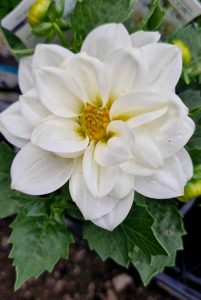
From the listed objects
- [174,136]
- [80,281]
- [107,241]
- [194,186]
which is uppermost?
[174,136]

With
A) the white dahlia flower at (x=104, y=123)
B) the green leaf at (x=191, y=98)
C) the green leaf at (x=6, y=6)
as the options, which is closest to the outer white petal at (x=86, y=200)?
the white dahlia flower at (x=104, y=123)

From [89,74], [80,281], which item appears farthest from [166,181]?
[80,281]

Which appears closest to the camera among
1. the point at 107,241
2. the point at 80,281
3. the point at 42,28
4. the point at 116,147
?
the point at 116,147

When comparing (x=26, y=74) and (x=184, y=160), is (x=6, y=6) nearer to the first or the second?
(x=26, y=74)

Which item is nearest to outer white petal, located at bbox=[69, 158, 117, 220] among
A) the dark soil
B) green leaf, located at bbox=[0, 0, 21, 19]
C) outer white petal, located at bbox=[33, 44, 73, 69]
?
outer white petal, located at bbox=[33, 44, 73, 69]

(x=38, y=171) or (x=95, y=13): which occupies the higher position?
(x=95, y=13)

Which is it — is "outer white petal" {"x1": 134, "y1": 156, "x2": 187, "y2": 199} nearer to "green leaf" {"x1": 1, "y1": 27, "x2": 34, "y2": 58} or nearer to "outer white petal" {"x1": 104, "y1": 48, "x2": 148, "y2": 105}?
"outer white petal" {"x1": 104, "y1": 48, "x2": 148, "y2": 105}

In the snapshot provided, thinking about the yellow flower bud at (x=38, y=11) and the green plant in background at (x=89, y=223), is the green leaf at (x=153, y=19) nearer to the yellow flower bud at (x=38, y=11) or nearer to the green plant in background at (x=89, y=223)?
the green plant in background at (x=89, y=223)
